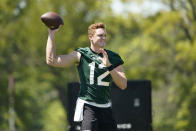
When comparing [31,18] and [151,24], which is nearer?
[151,24]

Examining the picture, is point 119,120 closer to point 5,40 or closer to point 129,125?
point 129,125

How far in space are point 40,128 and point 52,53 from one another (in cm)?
3886

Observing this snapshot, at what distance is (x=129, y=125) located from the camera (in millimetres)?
10359

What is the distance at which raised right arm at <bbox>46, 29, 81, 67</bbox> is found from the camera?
208 inches

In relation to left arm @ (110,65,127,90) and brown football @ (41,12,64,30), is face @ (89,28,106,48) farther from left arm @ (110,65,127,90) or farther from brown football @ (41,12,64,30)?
brown football @ (41,12,64,30)

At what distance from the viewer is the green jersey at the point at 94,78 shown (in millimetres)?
5527

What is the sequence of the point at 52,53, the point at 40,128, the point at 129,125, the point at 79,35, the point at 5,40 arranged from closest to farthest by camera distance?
1. the point at 52,53
2. the point at 129,125
3. the point at 5,40
4. the point at 79,35
5. the point at 40,128

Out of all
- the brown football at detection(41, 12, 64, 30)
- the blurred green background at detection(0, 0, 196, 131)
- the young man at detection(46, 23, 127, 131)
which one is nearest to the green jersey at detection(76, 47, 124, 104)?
the young man at detection(46, 23, 127, 131)

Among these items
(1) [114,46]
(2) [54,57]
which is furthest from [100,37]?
(1) [114,46]

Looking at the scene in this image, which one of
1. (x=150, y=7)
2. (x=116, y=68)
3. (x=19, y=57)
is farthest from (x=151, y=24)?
(x=116, y=68)

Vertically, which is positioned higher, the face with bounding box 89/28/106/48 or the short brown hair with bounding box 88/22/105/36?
the short brown hair with bounding box 88/22/105/36

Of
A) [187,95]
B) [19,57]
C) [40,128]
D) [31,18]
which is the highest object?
[31,18]

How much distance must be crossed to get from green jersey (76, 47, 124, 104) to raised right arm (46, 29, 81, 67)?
8 cm

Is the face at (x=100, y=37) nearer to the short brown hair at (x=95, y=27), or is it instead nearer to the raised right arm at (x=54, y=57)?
the short brown hair at (x=95, y=27)
